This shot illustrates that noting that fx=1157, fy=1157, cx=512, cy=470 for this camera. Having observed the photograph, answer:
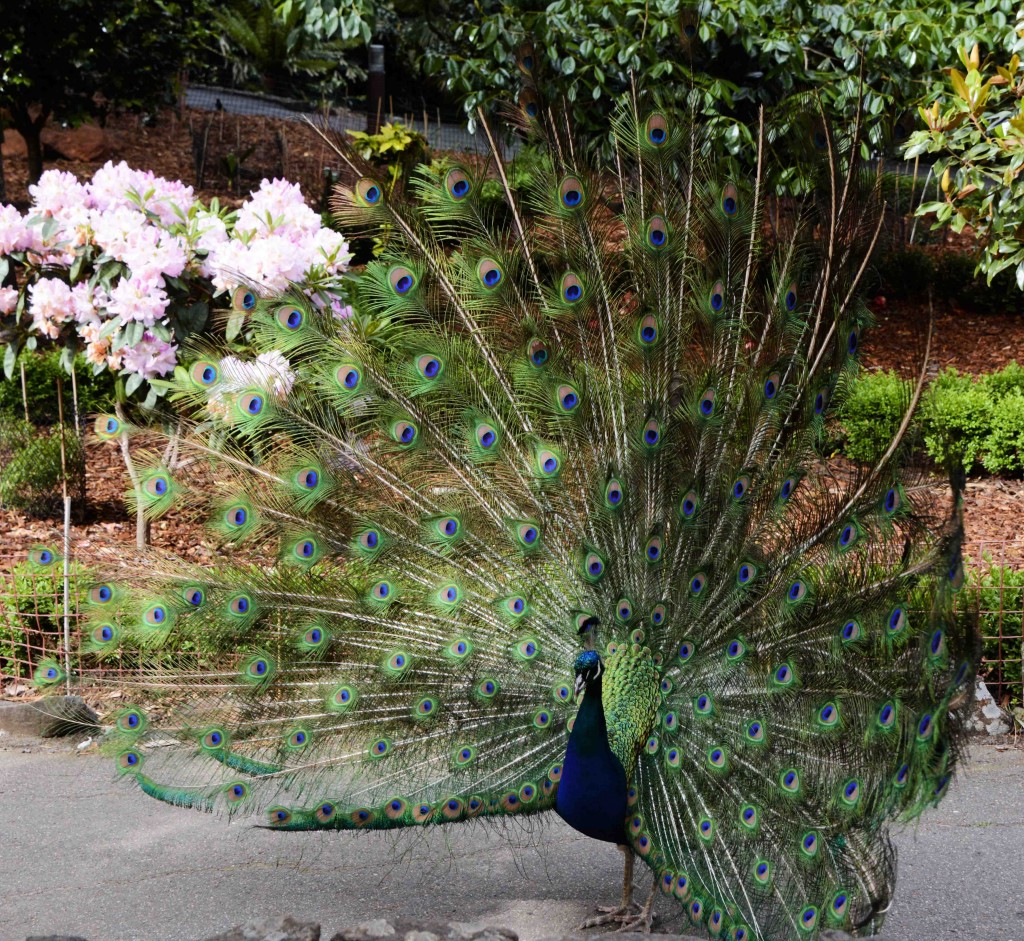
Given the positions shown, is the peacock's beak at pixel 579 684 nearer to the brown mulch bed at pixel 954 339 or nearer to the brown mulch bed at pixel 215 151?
the brown mulch bed at pixel 954 339

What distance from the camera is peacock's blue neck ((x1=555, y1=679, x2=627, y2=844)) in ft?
11.9

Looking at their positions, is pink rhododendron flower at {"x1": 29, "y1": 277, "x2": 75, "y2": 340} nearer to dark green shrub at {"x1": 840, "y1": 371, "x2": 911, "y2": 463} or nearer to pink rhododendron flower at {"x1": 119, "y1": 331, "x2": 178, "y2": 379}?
pink rhododendron flower at {"x1": 119, "y1": 331, "x2": 178, "y2": 379}

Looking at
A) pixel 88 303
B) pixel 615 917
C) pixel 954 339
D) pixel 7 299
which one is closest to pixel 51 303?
pixel 88 303

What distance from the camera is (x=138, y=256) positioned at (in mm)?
5828

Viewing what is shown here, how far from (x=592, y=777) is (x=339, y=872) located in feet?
4.71

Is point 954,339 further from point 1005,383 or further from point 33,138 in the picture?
point 33,138

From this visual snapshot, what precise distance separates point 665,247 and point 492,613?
1.41 meters

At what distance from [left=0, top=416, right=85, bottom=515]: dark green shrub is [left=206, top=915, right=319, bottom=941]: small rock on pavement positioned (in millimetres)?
5788

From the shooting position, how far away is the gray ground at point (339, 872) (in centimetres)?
416

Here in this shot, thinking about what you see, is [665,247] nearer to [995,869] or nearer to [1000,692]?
[995,869]

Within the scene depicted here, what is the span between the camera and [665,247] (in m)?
4.04

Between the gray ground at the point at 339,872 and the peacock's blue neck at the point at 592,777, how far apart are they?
0.66 metres

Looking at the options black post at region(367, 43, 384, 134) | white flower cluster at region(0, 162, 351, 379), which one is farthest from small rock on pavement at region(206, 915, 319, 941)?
black post at region(367, 43, 384, 134)

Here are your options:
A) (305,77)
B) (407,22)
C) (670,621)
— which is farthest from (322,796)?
(305,77)
